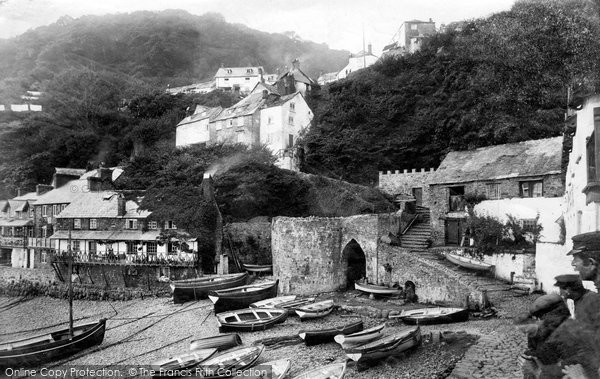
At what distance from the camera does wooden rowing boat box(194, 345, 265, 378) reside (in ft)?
41.8

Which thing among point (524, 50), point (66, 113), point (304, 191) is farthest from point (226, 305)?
point (66, 113)

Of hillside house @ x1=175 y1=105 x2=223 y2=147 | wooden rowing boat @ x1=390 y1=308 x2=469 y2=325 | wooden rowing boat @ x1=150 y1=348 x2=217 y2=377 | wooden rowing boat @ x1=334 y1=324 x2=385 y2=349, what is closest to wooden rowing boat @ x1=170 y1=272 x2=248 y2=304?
wooden rowing boat @ x1=150 y1=348 x2=217 y2=377

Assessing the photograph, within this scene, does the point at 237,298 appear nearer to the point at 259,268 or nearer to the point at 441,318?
the point at 259,268

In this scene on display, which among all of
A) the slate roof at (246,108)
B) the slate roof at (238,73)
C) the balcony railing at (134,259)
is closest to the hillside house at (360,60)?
the slate roof at (238,73)

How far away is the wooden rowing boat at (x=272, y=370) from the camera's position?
40.0ft

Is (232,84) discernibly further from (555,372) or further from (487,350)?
(555,372)

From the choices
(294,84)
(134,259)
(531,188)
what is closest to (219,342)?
(531,188)

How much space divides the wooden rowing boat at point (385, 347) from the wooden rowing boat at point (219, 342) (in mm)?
4453

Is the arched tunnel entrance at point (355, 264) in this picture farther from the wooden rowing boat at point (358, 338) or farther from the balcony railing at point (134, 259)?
the balcony railing at point (134, 259)

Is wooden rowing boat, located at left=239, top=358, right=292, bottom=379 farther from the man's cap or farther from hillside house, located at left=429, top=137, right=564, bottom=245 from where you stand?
hillside house, located at left=429, top=137, right=564, bottom=245

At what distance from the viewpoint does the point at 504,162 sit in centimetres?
2198

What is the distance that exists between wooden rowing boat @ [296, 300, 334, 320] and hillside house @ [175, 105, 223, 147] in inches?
1100

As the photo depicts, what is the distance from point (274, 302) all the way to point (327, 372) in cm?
851

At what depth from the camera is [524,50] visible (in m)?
24.0
